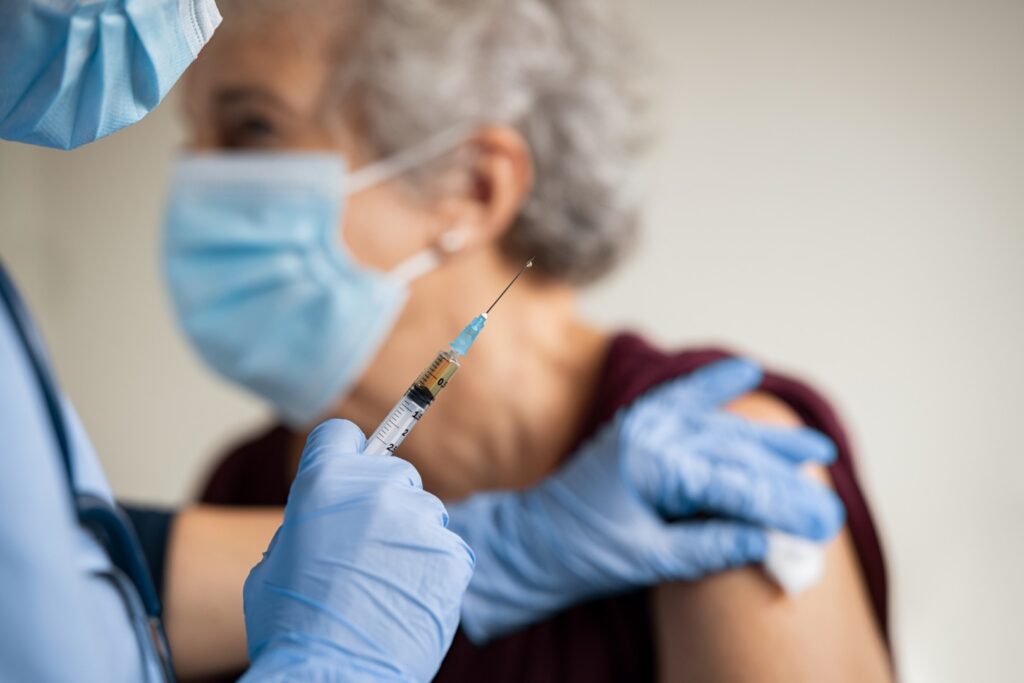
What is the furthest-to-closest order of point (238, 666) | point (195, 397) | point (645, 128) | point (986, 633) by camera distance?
point (195, 397), point (986, 633), point (645, 128), point (238, 666)

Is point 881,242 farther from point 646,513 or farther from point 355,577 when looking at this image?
point 355,577

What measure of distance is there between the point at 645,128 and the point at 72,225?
1866 mm

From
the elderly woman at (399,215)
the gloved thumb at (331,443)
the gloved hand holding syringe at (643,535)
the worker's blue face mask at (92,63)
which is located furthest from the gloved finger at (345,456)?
the elderly woman at (399,215)

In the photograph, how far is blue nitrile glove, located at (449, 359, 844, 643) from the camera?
882 mm

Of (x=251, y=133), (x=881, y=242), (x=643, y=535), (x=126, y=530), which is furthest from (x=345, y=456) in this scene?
(x=881, y=242)

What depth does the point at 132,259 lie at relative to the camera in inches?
103

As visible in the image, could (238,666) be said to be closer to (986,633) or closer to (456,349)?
(456,349)

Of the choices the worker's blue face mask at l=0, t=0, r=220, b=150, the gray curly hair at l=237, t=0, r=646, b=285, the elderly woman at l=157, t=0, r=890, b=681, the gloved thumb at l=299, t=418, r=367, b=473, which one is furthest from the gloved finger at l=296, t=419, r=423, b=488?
the gray curly hair at l=237, t=0, r=646, b=285

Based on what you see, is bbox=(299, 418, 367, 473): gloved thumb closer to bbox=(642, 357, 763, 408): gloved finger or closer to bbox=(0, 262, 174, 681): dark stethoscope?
bbox=(0, 262, 174, 681): dark stethoscope

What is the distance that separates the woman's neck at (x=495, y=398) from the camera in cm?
120

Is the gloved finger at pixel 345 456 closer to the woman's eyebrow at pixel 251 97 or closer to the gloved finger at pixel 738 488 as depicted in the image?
the gloved finger at pixel 738 488

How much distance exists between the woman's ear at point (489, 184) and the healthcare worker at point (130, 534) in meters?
0.77

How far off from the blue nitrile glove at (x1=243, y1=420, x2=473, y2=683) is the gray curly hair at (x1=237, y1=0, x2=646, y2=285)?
2.71 feet

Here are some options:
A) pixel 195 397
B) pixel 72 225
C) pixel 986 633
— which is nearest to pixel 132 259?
pixel 72 225
